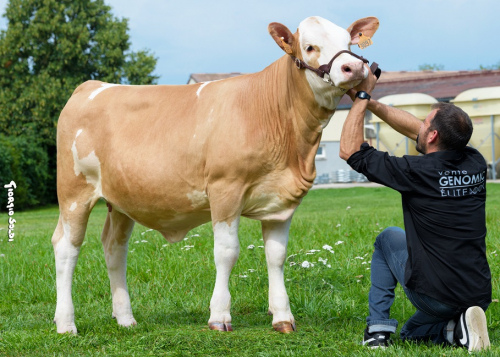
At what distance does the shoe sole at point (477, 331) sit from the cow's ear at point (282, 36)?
2.03 meters

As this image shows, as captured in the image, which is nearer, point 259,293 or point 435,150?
point 435,150

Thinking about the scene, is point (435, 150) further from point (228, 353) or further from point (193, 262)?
point (193, 262)

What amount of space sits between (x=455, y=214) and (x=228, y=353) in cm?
164

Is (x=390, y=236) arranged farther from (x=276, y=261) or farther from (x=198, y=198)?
(x=198, y=198)

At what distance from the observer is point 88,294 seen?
6230 millimetres

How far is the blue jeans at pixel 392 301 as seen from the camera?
408 cm

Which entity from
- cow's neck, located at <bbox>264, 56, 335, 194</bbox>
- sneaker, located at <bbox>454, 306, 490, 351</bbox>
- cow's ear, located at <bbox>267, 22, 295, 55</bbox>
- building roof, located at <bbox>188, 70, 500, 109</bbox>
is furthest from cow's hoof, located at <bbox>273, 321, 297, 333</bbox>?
building roof, located at <bbox>188, 70, 500, 109</bbox>

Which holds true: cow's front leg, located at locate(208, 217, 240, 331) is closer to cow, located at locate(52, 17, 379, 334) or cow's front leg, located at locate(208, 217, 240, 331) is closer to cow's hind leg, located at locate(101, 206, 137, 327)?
cow, located at locate(52, 17, 379, 334)

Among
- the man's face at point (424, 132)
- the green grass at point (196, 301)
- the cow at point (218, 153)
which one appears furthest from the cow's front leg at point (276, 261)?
the man's face at point (424, 132)

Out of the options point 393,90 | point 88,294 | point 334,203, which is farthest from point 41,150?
point 88,294

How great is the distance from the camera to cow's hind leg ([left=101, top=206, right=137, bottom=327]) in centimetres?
527

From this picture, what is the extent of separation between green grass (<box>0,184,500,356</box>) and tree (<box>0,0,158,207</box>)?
19703 mm

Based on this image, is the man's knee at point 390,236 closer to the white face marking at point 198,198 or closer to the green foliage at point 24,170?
the white face marking at point 198,198

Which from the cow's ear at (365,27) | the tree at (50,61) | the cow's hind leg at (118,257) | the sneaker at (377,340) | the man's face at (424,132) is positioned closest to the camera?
the man's face at (424,132)
